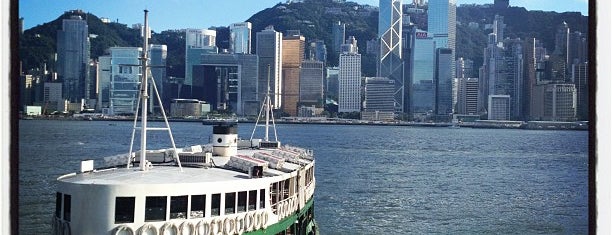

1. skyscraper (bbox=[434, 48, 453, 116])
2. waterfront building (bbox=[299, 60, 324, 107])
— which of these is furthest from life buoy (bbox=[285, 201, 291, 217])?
skyscraper (bbox=[434, 48, 453, 116])

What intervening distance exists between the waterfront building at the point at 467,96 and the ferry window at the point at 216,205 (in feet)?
139

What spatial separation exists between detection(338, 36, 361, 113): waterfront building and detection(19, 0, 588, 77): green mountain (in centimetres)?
101

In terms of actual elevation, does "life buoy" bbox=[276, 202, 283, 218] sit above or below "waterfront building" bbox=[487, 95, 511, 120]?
below

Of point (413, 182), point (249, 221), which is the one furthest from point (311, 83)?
point (249, 221)

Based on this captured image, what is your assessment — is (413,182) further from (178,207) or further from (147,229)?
(147,229)

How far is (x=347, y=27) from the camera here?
4297 cm

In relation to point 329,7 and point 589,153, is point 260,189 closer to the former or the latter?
point 589,153

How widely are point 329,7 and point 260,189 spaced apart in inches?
1408

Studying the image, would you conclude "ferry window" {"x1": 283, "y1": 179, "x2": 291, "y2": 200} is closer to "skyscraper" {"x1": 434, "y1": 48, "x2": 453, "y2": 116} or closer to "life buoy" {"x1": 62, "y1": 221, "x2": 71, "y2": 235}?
"life buoy" {"x1": 62, "y1": 221, "x2": 71, "y2": 235}

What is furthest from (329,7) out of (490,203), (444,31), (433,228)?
(433,228)

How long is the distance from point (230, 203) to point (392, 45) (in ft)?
142

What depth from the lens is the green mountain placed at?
2802cm

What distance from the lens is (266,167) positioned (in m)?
7.12

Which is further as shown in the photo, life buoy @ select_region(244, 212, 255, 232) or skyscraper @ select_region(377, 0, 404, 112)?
skyscraper @ select_region(377, 0, 404, 112)
